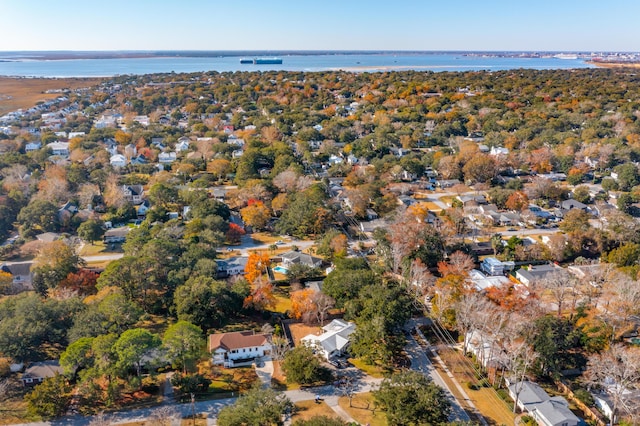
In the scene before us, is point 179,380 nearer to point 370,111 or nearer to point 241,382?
point 241,382

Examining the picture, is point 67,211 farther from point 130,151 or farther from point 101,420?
point 101,420

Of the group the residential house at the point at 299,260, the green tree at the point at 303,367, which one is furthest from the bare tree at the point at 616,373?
the residential house at the point at 299,260

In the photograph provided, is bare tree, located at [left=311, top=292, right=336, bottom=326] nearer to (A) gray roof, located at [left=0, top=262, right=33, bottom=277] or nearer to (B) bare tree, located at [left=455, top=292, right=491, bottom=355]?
(B) bare tree, located at [left=455, top=292, right=491, bottom=355]

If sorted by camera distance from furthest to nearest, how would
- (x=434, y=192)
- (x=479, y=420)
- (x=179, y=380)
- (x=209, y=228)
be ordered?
1. (x=434, y=192)
2. (x=209, y=228)
3. (x=179, y=380)
4. (x=479, y=420)

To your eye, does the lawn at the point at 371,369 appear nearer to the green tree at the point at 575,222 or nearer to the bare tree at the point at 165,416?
the bare tree at the point at 165,416

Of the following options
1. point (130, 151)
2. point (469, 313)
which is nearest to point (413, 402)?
point (469, 313)

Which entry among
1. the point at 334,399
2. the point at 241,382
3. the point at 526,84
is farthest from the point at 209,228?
the point at 526,84
